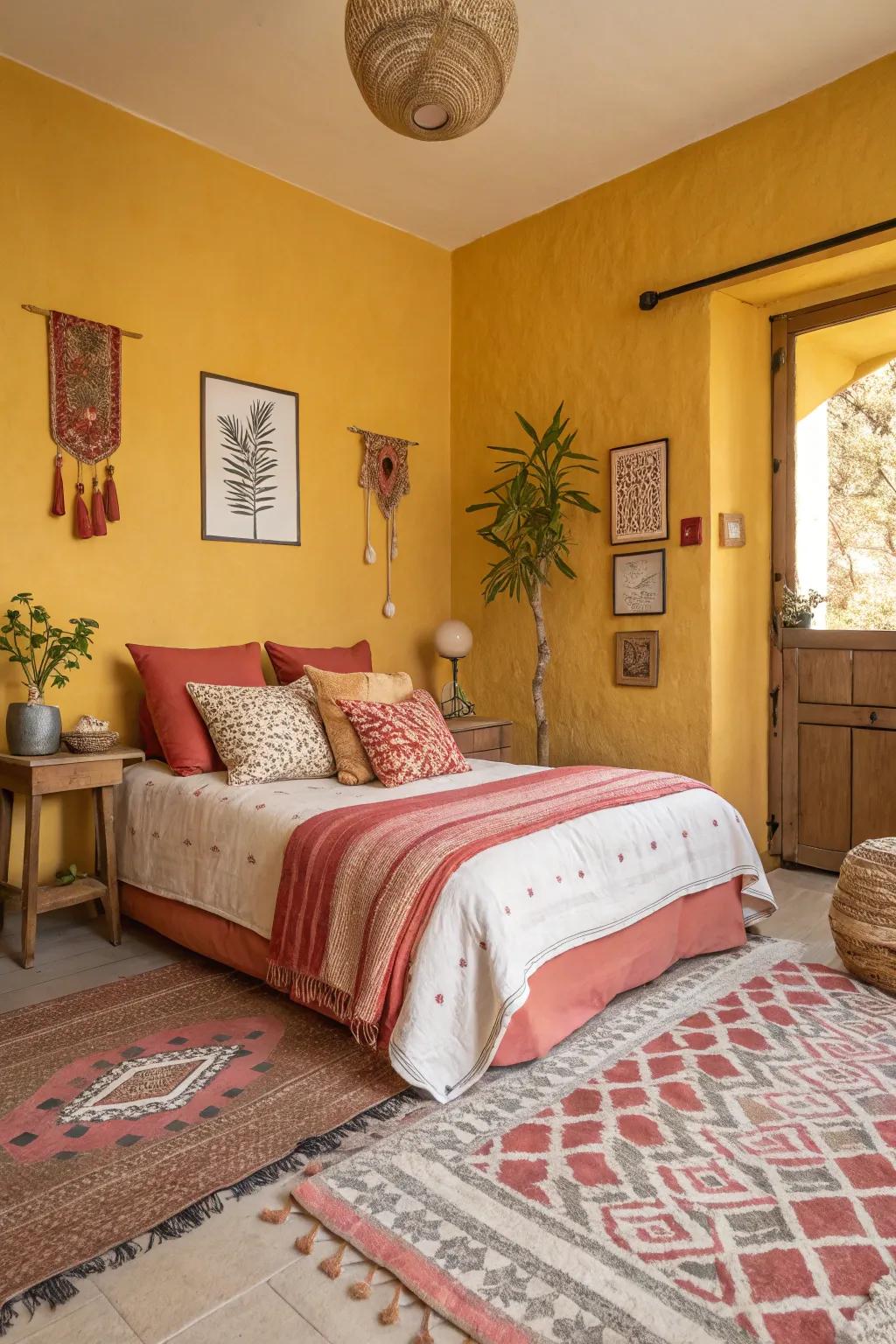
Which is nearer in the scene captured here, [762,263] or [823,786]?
[762,263]

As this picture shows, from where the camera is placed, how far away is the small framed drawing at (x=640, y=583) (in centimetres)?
409

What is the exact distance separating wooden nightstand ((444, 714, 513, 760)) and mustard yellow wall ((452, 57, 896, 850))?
30 cm

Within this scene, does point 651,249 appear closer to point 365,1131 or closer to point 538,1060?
point 538,1060

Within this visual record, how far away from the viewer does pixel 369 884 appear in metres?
2.27

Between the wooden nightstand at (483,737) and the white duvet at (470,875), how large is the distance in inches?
22.2

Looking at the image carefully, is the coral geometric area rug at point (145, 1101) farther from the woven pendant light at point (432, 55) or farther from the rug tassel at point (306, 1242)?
the woven pendant light at point (432, 55)

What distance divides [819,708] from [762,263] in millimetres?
1993

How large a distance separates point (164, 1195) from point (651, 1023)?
1.37 meters

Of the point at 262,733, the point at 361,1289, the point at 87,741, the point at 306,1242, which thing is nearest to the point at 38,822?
the point at 87,741

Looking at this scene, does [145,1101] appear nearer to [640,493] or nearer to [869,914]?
[869,914]

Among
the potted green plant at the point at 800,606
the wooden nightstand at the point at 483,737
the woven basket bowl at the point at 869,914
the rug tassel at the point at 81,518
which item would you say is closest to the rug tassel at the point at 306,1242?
the woven basket bowl at the point at 869,914

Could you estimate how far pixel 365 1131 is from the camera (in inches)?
76.5

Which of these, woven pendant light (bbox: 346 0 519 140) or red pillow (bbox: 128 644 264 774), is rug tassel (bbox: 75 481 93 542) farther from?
woven pendant light (bbox: 346 0 519 140)

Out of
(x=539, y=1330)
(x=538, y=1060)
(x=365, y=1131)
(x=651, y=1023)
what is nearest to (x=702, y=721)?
(x=651, y=1023)
